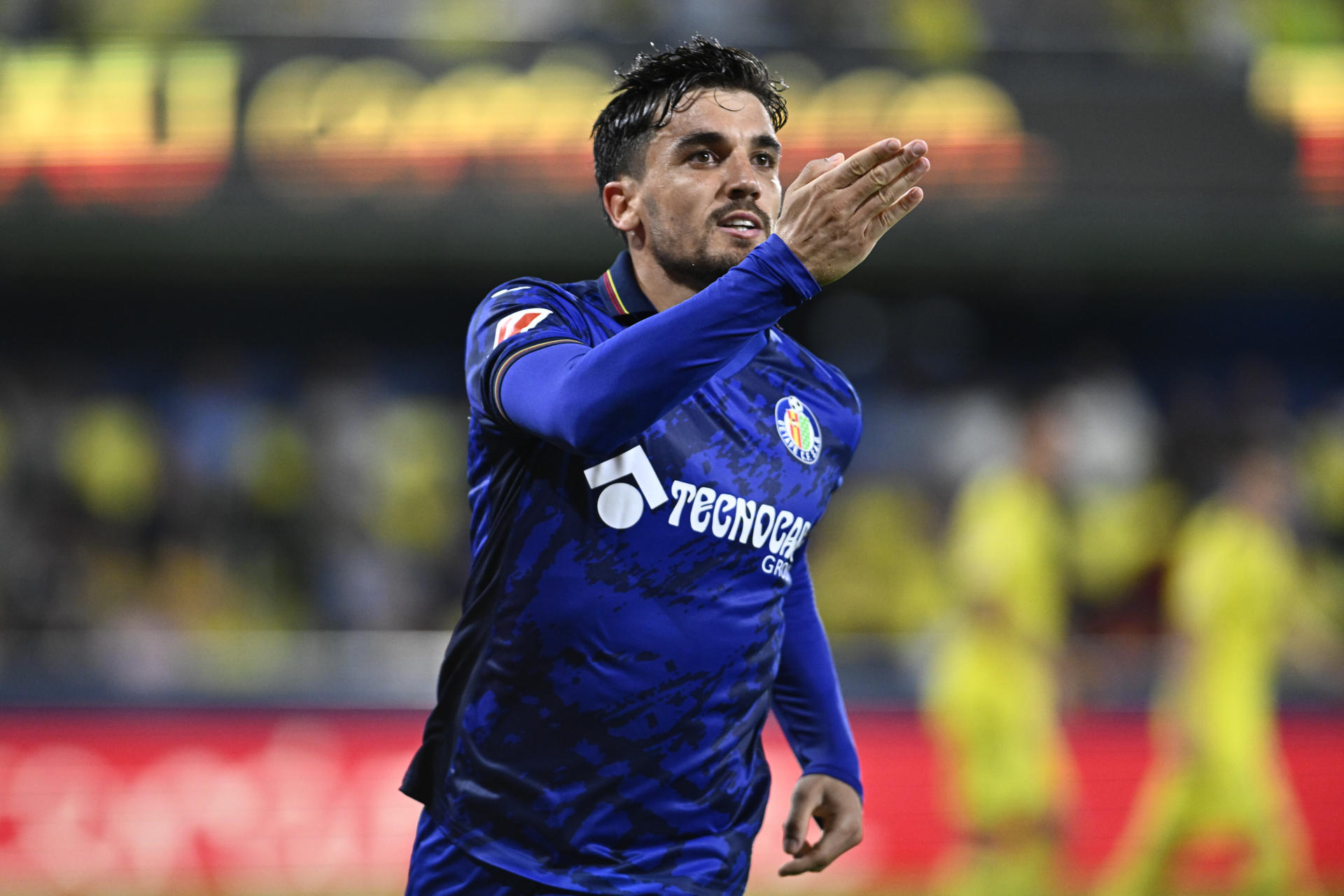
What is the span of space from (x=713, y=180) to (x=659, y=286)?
24 centimetres

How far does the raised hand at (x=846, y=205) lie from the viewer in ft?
6.68

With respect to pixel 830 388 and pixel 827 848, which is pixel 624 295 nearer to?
pixel 830 388

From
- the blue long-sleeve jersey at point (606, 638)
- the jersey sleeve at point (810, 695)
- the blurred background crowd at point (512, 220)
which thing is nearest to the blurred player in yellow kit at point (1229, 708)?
the blurred background crowd at point (512, 220)

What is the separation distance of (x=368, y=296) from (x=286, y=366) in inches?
33.2

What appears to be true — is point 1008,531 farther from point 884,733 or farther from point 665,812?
point 665,812

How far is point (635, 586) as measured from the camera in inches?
93.9

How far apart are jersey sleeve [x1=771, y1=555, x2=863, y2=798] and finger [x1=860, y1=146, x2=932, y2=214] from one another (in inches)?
38.3

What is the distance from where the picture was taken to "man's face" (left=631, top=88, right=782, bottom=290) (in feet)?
8.11

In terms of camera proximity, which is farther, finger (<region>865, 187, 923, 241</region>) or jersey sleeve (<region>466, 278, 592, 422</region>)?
jersey sleeve (<region>466, 278, 592, 422</region>)

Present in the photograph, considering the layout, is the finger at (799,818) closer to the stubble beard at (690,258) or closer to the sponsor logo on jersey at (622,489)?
the sponsor logo on jersey at (622,489)

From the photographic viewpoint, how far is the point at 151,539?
371 inches

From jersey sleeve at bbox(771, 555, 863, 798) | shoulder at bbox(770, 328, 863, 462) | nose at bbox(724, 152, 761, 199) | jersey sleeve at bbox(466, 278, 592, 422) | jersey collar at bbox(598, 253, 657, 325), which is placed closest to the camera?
jersey sleeve at bbox(466, 278, 592, 422)

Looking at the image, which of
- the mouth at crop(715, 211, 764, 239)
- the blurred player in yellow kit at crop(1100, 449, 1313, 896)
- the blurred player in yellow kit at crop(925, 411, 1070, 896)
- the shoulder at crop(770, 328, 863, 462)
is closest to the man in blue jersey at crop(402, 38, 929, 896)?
the mouth at crop(715, 211, 764, 239)

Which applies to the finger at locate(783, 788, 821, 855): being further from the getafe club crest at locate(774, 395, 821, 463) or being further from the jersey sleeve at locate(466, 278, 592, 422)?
the jersey sleeve at locate(466, 278, 592, 422)
